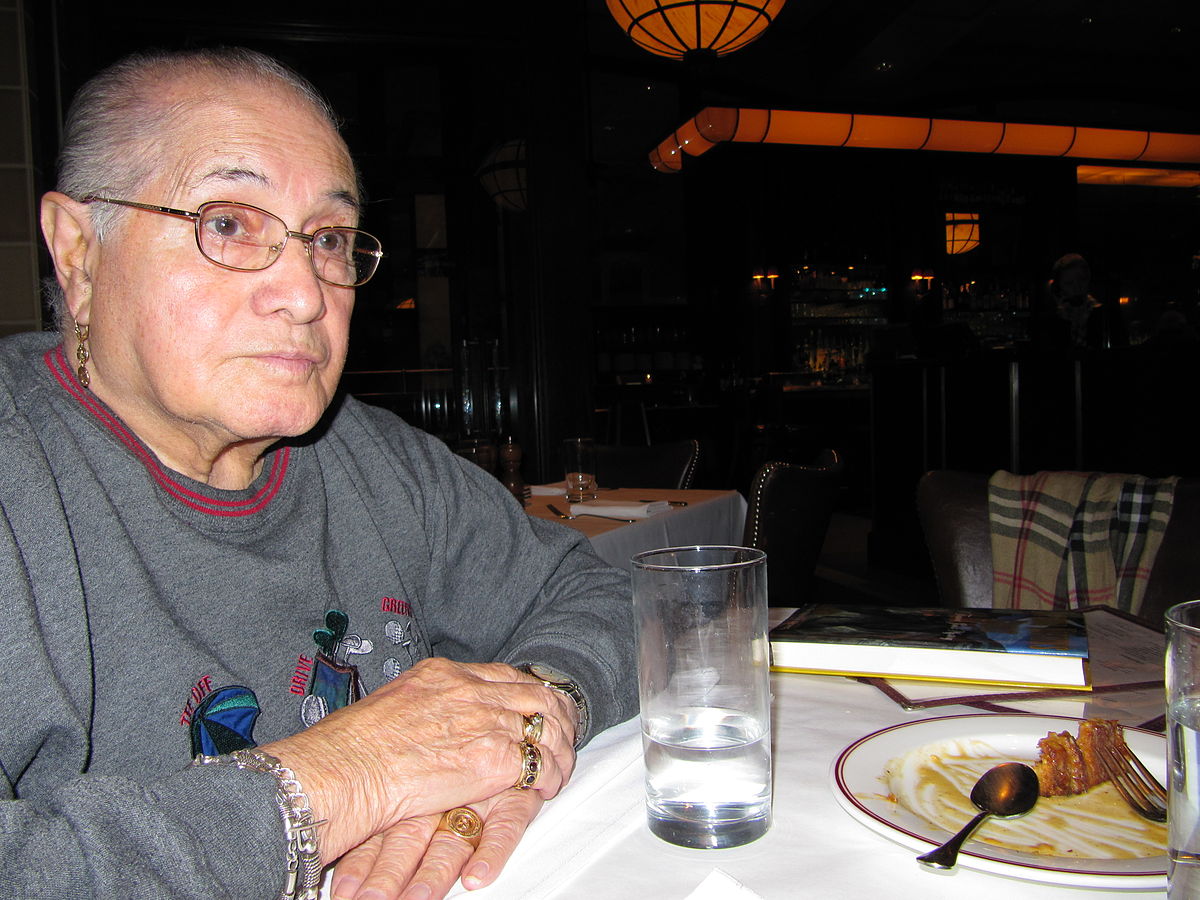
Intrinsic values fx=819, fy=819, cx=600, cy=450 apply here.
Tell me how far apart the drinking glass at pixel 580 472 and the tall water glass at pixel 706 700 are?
2.25m

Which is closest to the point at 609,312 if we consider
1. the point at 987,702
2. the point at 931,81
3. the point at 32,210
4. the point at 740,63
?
the point at 740,63

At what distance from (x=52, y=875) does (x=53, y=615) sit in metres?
0.29

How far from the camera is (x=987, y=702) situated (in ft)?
2.68

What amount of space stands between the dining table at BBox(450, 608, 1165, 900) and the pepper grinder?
2.04 metres

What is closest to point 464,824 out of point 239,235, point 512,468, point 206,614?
point 206,614

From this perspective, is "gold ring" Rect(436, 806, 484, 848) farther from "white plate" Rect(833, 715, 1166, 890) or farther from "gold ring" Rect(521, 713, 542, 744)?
"white plate" Rect(833, 715, 1166, 890)

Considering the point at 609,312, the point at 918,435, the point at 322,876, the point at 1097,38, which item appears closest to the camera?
the point at 322,876

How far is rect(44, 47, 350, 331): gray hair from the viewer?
920 mm

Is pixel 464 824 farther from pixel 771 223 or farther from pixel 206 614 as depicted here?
pixel 771 223

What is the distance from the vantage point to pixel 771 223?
10102 millimetres

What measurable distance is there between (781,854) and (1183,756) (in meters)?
0.27

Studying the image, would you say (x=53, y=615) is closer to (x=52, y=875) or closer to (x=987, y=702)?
(x=52, y=875)

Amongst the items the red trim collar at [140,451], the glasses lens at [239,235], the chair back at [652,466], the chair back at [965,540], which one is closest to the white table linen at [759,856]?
the red trim collar at [140,451]

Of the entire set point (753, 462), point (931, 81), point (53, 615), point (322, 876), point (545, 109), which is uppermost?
point (931, 81)
